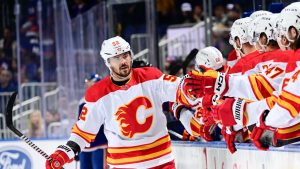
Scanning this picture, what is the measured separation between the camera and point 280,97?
4062 mm

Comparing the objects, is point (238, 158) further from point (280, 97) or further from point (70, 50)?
point (70, 50)

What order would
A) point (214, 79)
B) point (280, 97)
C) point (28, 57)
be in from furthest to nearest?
point (28, 57)
point (214, 79)
point (280, 97)

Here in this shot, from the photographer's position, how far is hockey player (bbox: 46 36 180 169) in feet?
19.2

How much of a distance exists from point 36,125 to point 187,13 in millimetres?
2274

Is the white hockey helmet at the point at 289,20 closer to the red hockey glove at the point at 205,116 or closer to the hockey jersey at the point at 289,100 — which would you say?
the hockey jersey at the point at 289,100

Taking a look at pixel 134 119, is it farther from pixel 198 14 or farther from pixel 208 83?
pixel 198 14

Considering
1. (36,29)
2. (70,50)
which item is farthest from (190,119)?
(36,29)

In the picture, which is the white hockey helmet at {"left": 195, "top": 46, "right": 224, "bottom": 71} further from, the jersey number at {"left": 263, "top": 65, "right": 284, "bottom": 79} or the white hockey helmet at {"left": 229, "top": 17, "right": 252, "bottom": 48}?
the jersey number at {"left": 263, "top": 65, "right": 284, "bottom": 79}

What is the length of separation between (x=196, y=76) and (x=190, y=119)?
1428mm

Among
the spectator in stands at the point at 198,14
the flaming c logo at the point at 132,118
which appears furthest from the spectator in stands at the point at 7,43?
the flaming c logo at the point at 132,118

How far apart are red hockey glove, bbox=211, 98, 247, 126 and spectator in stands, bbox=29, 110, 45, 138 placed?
5.48 meters

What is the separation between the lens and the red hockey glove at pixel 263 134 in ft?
13.9

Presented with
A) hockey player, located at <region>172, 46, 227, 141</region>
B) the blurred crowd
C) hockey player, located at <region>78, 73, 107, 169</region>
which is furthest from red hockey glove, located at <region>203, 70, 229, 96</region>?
the blurred crowd

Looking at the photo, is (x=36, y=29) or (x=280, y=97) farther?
(x=36, y=29)
